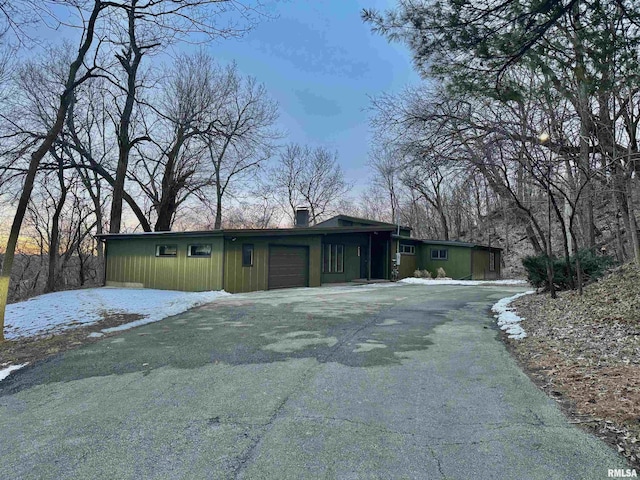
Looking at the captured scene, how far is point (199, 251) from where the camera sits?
13.2m

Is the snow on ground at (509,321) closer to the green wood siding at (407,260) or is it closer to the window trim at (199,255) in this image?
the window trim at (199,255)

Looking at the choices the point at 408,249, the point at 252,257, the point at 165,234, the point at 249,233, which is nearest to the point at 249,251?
the point at 252,257

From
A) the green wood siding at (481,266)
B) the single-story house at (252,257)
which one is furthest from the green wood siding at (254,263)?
the green wood siding at (481,266)

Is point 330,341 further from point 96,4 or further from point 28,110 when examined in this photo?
point 28,110

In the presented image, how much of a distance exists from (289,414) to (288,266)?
39.3 ft

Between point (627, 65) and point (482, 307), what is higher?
point (627, 65)

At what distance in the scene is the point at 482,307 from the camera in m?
9.42

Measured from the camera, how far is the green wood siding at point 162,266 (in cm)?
1284

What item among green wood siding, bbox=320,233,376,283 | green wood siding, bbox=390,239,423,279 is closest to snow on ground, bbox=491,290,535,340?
green wood siding, bbox=320,233,376,283

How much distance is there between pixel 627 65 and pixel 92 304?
1186 centimetres

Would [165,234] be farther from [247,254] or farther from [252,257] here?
[252,257]

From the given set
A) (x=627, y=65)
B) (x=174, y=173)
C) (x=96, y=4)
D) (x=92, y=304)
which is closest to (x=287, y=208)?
(x=174, y=173)

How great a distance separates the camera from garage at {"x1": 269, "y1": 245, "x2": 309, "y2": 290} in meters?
14.5

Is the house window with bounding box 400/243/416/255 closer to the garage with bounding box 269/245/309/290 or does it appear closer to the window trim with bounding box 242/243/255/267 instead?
the garage with bounding box 269/245/309/290
